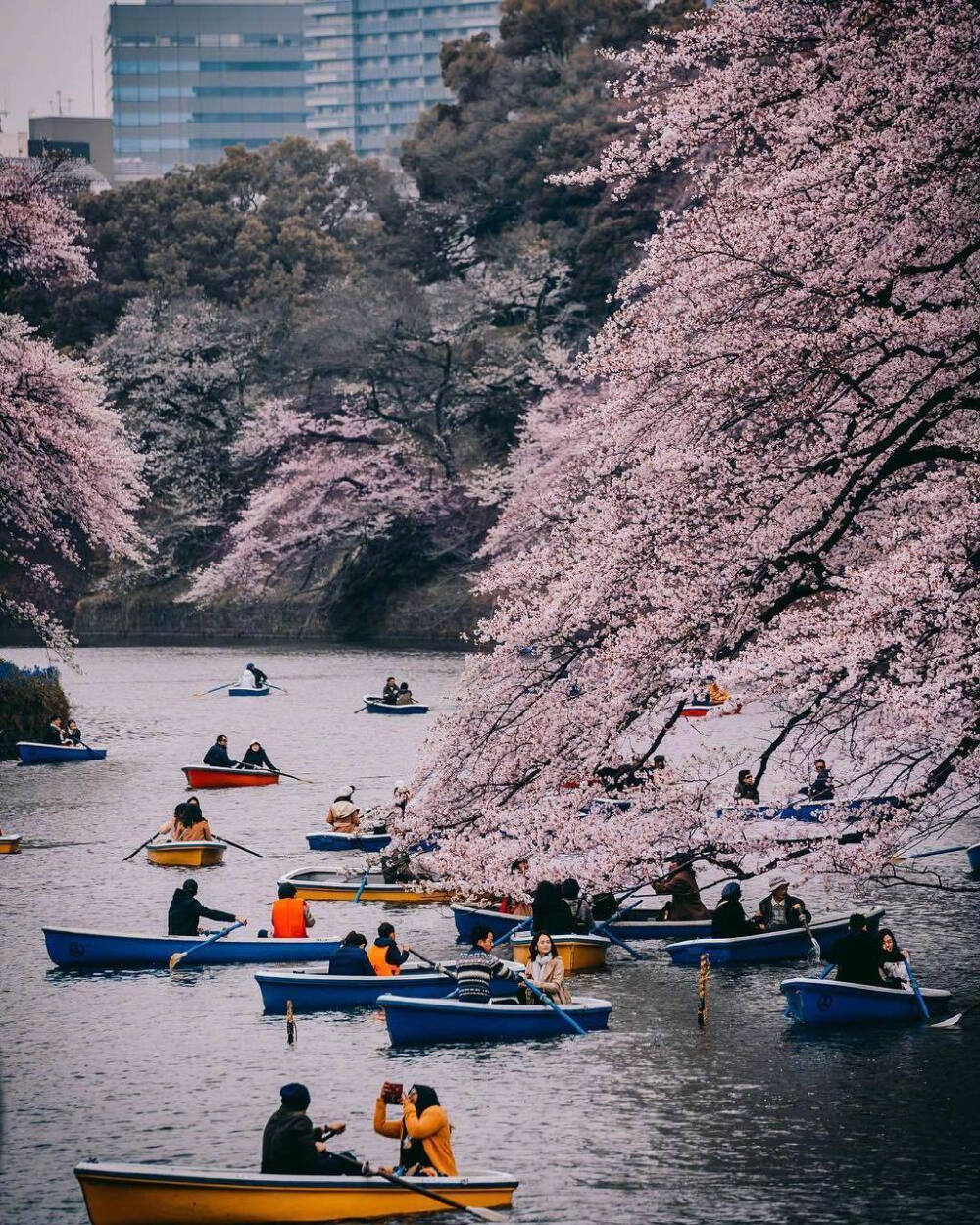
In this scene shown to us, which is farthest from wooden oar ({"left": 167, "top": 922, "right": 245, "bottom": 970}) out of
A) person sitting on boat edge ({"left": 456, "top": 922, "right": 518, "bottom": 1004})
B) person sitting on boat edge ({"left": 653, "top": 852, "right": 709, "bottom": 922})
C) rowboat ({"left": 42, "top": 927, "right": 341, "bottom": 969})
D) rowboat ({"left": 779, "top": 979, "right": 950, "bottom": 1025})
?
rowboat ({"left": 779, "top": 979, "right": 950, "bottom": 1025})

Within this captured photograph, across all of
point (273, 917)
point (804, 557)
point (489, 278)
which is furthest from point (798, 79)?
point (489, 278)

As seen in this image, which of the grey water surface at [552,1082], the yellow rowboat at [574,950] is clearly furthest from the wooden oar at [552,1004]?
the yellow rowboat at [574,950]

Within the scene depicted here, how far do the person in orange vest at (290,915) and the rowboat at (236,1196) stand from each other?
33.1 ft

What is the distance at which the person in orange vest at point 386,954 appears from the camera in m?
24.1

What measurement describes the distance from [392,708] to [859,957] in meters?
32.9

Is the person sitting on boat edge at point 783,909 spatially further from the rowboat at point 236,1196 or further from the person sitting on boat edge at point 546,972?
the rowboat at point 236,1196

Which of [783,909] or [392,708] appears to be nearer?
[783,909]

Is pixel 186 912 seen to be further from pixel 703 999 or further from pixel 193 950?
pixel 703 999

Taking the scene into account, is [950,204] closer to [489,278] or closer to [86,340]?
[489,278]

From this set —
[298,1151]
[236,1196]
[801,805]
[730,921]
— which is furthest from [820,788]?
[236,1196]

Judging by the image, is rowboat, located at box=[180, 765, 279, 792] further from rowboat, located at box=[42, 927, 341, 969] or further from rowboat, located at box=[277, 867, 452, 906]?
rowboat, located at box=[42, 927, 341, 969]

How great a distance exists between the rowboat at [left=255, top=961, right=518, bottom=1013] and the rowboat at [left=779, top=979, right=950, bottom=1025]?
443 cm

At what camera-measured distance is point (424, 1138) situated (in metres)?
16.6

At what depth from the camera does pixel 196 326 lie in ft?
297
